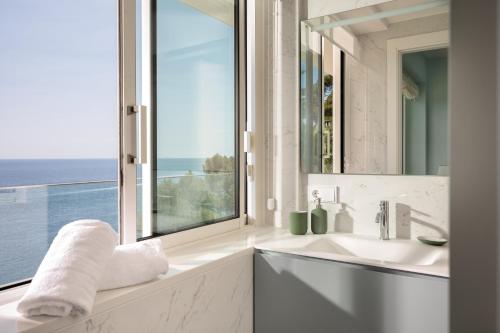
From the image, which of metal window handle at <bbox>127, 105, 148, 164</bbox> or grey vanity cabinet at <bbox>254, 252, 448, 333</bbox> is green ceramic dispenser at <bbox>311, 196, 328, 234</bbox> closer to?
grey vanity cabinet at <bbox>254, 252, 448, 333</bbox>

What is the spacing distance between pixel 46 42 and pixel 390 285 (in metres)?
1.27

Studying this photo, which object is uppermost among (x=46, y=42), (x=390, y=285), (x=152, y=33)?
(x=152, y=33)

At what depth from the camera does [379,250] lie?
5.06 ft

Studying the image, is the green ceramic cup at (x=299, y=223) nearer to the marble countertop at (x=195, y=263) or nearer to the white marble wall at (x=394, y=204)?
the marble countertop at (x=195, y=263)

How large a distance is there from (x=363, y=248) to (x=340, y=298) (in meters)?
0.38

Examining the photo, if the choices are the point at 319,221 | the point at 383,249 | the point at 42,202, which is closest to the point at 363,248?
the point at 383,249

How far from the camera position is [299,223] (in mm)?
1692

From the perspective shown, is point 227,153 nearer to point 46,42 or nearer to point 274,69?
point 274,69

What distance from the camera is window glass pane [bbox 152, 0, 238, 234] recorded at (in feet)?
4.65

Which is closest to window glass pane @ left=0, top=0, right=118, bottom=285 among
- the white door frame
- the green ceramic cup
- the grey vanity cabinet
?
the grey vanity cabinet

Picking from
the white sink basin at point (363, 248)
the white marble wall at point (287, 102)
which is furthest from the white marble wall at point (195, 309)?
the white marble wall at point (287, 102)

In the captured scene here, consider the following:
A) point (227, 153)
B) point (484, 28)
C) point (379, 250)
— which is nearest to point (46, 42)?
point (227, 153)

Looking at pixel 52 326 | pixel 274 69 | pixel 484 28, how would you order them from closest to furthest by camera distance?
pixel 484 28 < pixel 52 326 < pixel 274 69

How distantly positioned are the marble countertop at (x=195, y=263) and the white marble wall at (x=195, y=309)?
0.02 meters
